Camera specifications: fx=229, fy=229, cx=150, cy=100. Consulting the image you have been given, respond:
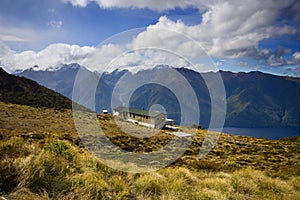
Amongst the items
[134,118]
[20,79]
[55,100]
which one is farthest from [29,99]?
[134,118]

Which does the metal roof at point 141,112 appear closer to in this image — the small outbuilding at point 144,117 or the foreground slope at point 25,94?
the small outbuilding at point 144,117

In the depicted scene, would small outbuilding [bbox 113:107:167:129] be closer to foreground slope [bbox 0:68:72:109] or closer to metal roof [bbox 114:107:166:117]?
metal roof [bbox 114:107:166:117]

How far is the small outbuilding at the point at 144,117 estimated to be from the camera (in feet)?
161

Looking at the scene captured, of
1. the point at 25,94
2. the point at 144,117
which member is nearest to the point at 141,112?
the point at 144,117

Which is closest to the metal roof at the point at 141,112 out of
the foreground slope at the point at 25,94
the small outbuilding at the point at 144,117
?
the small outbuilding at the point at 144,117

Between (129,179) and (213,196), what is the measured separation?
8.31ft

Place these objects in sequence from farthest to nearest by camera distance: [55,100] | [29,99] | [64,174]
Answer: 1. [55,100]
2. [29,99]
3. [64,174]

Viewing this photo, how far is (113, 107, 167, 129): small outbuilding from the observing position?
4912cm

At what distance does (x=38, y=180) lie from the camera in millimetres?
5320

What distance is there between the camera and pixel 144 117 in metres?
50.1

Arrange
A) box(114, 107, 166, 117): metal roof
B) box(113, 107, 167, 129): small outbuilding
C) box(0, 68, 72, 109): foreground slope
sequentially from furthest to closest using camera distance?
box(0, 68, 72, 109): foreground slope → box(114, 107, 166, 117): metal roof → box(113, 107, 167, 129): small outbuilding

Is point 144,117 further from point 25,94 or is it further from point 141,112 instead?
point 25,94

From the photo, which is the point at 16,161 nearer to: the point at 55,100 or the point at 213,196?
the point at 213,196

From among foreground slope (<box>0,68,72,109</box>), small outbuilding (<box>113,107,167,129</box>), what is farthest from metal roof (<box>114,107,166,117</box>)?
foreground slope (<box>0,68,72,109</box>)
